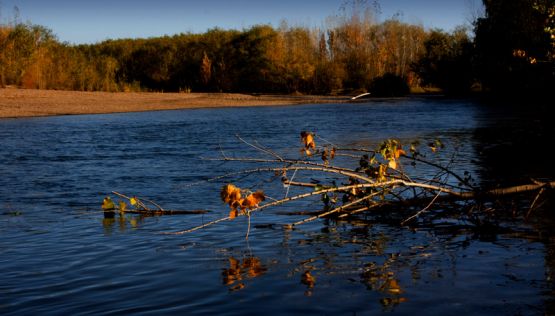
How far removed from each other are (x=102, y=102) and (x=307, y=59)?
93.3 feet

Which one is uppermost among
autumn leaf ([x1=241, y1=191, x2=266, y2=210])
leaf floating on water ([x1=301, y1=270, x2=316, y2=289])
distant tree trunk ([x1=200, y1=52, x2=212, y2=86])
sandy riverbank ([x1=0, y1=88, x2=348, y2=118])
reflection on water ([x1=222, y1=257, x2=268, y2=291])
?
distant tree trunk ([x1=200, y1=52, x2=212, y2=86])

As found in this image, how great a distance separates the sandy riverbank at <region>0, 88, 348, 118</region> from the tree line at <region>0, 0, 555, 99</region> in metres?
3.84

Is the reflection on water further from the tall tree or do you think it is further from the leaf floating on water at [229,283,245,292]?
the tall tree

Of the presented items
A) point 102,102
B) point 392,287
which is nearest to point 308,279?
point 392,287

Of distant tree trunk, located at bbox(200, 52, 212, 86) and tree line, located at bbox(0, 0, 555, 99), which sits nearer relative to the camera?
tree line, located at bbox(0, 0, 555, 99)

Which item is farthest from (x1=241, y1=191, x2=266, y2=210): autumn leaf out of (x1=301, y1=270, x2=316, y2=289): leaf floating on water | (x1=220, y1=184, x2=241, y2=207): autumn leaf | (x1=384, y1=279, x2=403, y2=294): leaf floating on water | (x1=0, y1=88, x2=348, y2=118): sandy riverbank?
(x1=0, y1=88, x2=348, y2=118): sandy riverbank

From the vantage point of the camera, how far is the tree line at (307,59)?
1906 inches

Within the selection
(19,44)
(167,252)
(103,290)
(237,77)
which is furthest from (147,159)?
(237,77)

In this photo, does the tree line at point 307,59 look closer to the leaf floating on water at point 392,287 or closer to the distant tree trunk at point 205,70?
the distant tree trunk at point 205,70

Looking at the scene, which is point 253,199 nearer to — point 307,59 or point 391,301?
point 391,301

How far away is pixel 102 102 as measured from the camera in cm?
3916

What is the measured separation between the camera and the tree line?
1906 inches

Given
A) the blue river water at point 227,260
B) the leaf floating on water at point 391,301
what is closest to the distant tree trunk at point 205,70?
the blue river water at point 227,260

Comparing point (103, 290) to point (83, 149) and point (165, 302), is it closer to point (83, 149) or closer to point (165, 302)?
point (165, 302)
